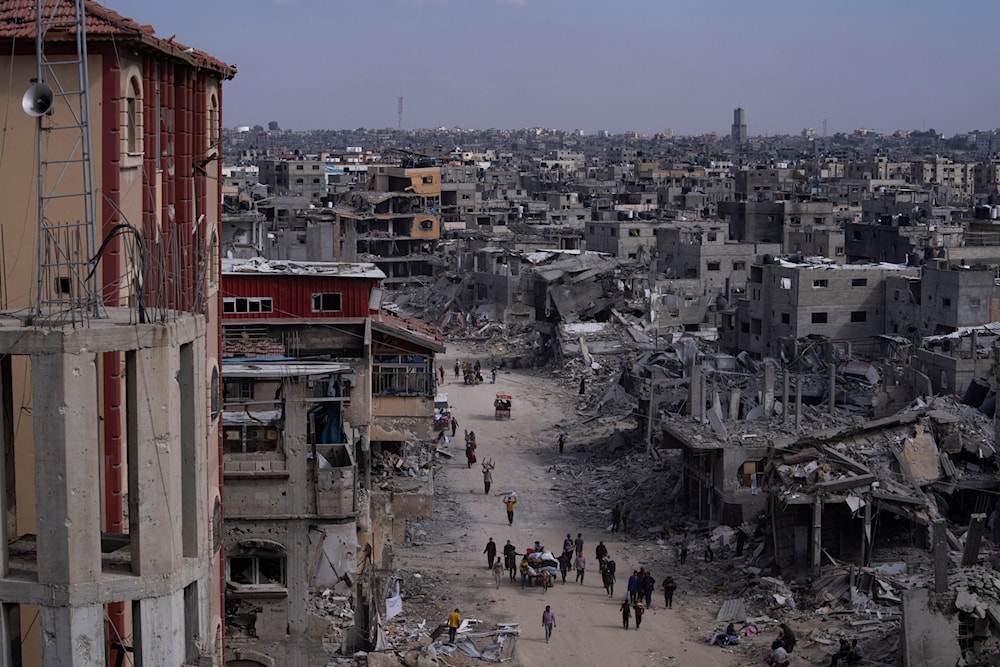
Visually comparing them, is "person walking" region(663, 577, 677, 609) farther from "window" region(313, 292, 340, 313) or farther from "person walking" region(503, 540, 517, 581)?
"window" region(313, 292, 340, 313)

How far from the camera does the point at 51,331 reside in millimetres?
9453

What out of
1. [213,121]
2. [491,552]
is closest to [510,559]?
[491,552]

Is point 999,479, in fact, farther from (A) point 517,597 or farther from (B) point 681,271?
(B) point 681,271

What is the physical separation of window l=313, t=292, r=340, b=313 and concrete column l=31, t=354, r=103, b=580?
14831 millimetres

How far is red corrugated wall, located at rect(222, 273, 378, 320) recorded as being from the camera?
24.2 metres

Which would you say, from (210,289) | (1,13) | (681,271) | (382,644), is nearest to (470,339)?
(681,271)

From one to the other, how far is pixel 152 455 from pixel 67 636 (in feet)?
4.24

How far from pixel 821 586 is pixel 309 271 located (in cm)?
987

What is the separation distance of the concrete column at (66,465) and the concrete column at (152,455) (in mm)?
343

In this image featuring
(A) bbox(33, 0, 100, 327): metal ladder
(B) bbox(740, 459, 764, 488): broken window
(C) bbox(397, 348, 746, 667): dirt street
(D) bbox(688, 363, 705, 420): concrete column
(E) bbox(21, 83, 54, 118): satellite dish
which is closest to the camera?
(E) bbox(21, 83, 54, 118): satellite dish

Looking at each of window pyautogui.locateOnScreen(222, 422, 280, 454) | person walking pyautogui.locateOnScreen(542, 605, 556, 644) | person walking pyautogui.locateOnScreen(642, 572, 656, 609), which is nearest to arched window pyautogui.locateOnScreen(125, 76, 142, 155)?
window pyautogui.locateOnScreen(222, 422, 280, 454)

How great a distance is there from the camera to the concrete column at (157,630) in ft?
32.7

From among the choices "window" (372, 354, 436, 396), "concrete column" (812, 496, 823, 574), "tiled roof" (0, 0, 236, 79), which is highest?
"tiled roof" (0, 0, 236, 79)

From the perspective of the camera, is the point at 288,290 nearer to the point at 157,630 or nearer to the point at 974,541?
the point at 974,541
